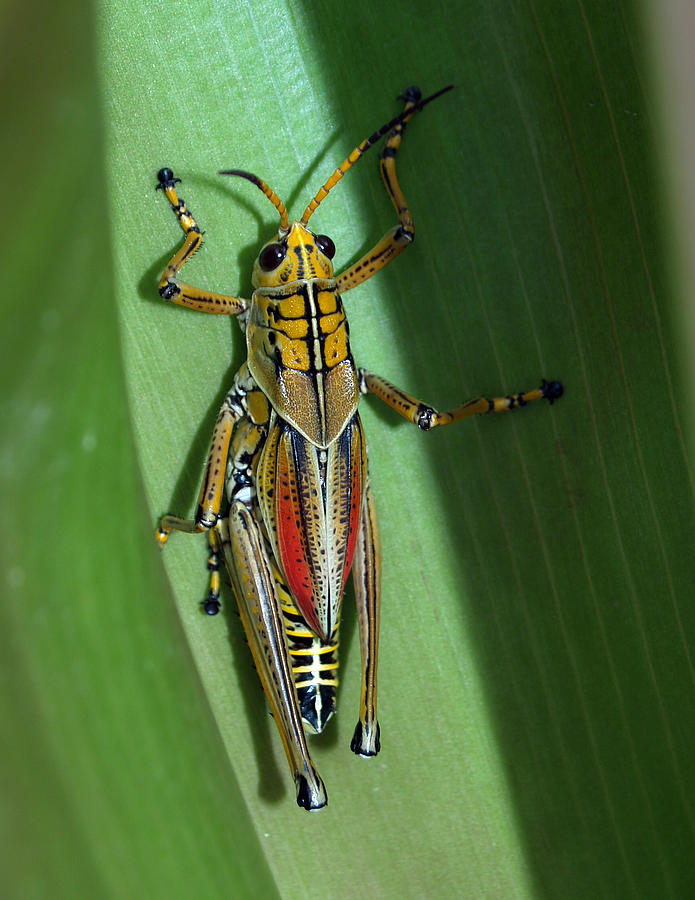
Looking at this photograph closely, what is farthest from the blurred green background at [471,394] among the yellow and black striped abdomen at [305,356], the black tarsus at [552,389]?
the yellow and black striped abdomen at [305,356]

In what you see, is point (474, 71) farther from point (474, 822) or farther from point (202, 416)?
point (474, 822)

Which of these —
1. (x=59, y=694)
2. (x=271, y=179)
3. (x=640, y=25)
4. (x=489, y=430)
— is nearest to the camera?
(x=59, y=694)

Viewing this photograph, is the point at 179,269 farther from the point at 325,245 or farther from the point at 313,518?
the point at 313,518

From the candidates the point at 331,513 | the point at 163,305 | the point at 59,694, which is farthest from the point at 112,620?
the point at 163,305

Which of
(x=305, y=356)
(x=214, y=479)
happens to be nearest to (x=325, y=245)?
(x=305, y=356)

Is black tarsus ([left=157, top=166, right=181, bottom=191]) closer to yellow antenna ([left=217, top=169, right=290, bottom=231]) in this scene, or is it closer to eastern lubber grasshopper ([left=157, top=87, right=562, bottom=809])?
eastern lubber grasshopper ([left=157, top=87, right=562, bottom=809])
